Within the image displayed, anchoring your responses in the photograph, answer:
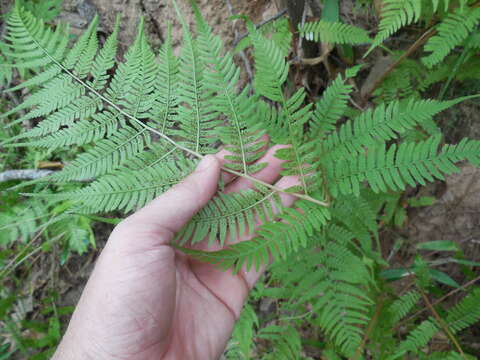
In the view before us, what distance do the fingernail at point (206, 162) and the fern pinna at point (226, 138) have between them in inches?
3.3

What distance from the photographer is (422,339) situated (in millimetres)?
2229

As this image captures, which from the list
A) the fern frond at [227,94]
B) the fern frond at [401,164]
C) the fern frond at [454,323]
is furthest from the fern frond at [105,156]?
the fern frond at [454,323]

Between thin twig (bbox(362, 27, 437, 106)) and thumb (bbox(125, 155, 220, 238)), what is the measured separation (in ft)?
5.49

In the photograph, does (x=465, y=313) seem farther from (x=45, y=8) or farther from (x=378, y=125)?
(x=45, y=8)

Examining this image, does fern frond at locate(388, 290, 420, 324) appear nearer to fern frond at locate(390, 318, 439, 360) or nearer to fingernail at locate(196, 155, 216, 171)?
fern frond at locate(390, 318, 439, 360)

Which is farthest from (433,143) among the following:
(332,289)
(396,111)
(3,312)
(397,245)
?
(3,312)

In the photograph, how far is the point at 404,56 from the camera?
2.30m

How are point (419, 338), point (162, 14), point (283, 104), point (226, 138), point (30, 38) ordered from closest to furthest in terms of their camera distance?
point (283, 104), point (226, 138), point (30, 38), point (419, 338), point (162, 14)

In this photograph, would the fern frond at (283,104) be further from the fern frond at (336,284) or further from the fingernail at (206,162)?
the fern frond at (336,284)

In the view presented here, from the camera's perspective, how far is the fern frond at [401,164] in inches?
52.1

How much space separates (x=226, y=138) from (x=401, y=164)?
0.78m

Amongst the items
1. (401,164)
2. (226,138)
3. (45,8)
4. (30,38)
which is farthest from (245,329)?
(45,8)

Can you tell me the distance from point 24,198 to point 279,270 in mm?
2525

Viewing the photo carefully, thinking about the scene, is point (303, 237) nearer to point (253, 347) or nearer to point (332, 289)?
point (332, 289)
